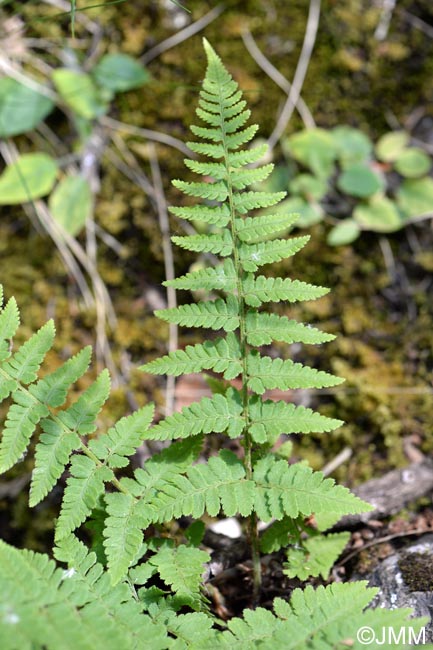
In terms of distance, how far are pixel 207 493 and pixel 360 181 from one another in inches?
87.2

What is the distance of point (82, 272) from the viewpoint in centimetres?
339

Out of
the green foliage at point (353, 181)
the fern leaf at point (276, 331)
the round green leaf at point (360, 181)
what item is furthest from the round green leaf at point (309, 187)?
the fern leaf at point (276, 331)

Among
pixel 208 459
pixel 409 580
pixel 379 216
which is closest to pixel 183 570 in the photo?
pixel 208 459

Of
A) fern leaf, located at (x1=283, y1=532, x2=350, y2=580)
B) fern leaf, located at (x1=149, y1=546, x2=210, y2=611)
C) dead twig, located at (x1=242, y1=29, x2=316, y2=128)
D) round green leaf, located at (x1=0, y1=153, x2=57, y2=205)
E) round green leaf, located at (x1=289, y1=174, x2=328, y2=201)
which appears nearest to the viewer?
fern leaf, located at (x1=149, y1=546, x2=210, y2=611)

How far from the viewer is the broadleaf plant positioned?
1.69 meters

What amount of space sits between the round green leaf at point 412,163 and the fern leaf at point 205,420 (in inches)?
83.4

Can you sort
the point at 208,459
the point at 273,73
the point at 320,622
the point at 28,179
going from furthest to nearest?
1. the point at 273,73
2. the point at 28,179
3. the point at 208,459
4. the point at 320,622

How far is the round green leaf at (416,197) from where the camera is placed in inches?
130

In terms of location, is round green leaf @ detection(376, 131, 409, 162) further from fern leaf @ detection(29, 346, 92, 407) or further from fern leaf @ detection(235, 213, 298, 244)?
fern leaf @ detection(29, 346, 92, 407)

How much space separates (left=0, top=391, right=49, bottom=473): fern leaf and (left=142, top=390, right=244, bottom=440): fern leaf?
0.37 metres

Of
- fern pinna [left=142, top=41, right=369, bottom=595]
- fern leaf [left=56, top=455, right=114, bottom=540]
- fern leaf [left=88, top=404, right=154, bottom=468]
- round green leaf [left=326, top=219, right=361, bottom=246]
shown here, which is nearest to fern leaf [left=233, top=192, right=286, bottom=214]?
fern pinna [left=142, top=41, right=369, bottom=595]

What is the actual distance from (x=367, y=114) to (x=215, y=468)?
2619 millimetres

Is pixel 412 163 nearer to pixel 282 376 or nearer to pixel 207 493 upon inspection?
pixel 282 376

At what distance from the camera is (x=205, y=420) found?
1.87 m
